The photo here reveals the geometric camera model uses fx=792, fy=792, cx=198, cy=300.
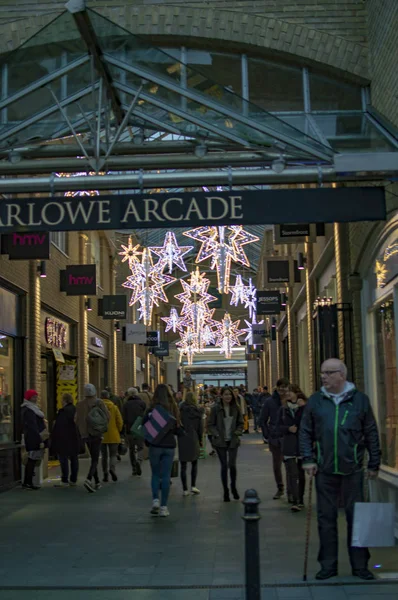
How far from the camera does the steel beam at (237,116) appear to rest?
9327 mm

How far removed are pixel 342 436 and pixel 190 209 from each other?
3.00 metres

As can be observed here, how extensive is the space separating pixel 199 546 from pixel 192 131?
16.2ft

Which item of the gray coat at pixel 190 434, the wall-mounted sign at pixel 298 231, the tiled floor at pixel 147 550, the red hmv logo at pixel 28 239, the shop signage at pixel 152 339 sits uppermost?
the wall-mounted sign at pixel 298 231

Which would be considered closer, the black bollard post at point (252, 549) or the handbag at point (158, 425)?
the black bollard post at point (252, 549)

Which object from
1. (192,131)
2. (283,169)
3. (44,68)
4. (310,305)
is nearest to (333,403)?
(283,169)

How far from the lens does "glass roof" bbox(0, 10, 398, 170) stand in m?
9.38

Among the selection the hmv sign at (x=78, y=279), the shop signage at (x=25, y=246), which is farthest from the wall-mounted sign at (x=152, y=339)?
the shop signage at (x=25, y=246)

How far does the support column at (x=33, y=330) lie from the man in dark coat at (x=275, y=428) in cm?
513

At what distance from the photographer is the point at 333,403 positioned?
6.86 meters

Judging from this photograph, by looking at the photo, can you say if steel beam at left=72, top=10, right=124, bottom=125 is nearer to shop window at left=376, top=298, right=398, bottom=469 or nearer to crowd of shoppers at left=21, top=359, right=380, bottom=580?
crowd of shoppers at left=21, top=359, right=380, bottom=580

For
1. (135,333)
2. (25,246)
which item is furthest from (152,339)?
(25,246)

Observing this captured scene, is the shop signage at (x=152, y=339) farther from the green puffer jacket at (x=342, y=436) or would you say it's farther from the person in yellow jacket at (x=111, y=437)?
the green puffer jacket at (x=342, y=436)

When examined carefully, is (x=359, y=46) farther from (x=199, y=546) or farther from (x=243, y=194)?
(x=199, y=546)

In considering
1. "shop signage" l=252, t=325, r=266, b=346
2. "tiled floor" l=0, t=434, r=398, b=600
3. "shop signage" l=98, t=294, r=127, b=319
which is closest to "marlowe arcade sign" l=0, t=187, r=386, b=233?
"tiled floor" l=0, t=434, r=398, b=600
